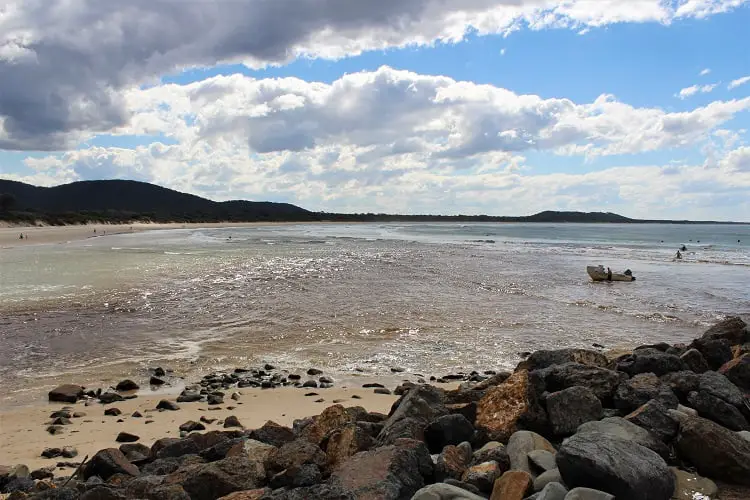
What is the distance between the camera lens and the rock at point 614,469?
13.0ft

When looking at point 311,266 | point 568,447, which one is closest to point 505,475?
point 568,447

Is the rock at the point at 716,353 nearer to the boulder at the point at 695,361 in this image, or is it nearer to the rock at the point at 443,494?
the boulder at the point at 695,361

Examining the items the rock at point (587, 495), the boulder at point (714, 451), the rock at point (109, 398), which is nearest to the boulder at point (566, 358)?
the boulder at point (714, 451)

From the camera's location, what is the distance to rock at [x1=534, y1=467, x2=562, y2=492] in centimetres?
425

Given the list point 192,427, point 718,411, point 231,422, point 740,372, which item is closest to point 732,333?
point 740,372

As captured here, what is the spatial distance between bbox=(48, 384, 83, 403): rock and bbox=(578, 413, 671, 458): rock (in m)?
7.62

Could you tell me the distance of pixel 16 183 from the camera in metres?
185

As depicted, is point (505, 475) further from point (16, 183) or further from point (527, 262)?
point (16, 183)

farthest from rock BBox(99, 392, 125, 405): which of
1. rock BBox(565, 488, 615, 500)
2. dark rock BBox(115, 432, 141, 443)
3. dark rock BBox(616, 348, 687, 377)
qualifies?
dark rock BBox(616, 348, 687, 377)

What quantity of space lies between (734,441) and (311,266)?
27793mm

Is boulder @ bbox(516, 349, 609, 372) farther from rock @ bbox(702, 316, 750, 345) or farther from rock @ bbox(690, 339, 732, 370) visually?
rock @ bbox(702, 316, 750, 345)

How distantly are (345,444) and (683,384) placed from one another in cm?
380

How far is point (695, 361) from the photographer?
26.0ft

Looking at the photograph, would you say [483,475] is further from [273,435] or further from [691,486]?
[273,435]
